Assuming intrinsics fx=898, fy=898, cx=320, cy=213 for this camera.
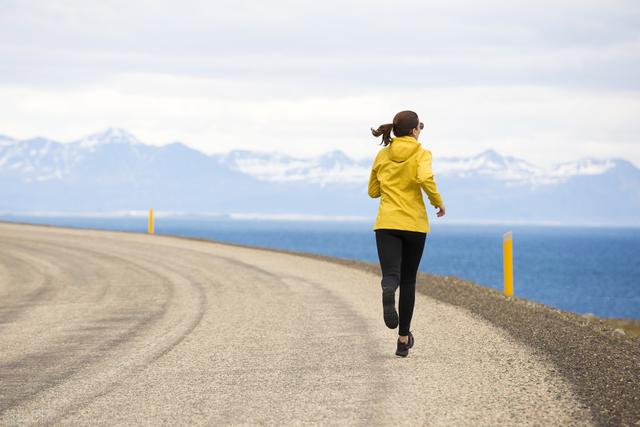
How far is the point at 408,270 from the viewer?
7.71 meters

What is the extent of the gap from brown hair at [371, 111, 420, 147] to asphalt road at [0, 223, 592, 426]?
1.94 meters

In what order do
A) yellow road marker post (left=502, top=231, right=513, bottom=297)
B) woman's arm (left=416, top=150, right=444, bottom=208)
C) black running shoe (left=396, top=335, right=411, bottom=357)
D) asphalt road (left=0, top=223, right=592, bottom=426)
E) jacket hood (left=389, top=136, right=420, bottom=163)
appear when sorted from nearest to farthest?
asphalt road (left=0, top=223, right=592, bottom=426) < woman's arm (left=416, top=150, right=444, bottom=208) < jacket hood (left=389, top=136, right=420, bottom=163) < black running shoe (left=396, top=335, right=411, bottom=357) < yellow road marker post (left=502, top=231, right=513, bottom=297)

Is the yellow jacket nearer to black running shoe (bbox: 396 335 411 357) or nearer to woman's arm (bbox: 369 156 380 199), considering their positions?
woman's arm (bbox: 369 156 380 199)

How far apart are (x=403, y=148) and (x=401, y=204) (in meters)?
0.48

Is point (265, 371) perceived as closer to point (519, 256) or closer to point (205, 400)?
point (205, 400)

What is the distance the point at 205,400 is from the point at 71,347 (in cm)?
311

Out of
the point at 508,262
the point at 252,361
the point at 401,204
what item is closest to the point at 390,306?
the point at 401,204

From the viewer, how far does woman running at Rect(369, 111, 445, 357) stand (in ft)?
24.6

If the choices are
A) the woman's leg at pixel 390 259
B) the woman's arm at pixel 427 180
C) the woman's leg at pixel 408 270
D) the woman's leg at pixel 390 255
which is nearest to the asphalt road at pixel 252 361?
the woman's leg at pixel 408 270

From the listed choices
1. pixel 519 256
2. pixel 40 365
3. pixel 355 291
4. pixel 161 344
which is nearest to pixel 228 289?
pixel 355 291

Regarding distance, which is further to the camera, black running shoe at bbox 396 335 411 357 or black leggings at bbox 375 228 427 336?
black running shoe at bbox 396 335 411 357

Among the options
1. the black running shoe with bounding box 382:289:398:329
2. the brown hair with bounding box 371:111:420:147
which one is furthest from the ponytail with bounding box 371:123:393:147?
the black running shoe with bounding box 382:289:398:329

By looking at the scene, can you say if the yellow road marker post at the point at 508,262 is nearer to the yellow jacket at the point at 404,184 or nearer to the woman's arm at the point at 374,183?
the woman's arm at the point at 374,183

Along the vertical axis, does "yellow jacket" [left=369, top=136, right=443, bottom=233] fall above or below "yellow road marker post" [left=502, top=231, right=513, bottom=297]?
above
